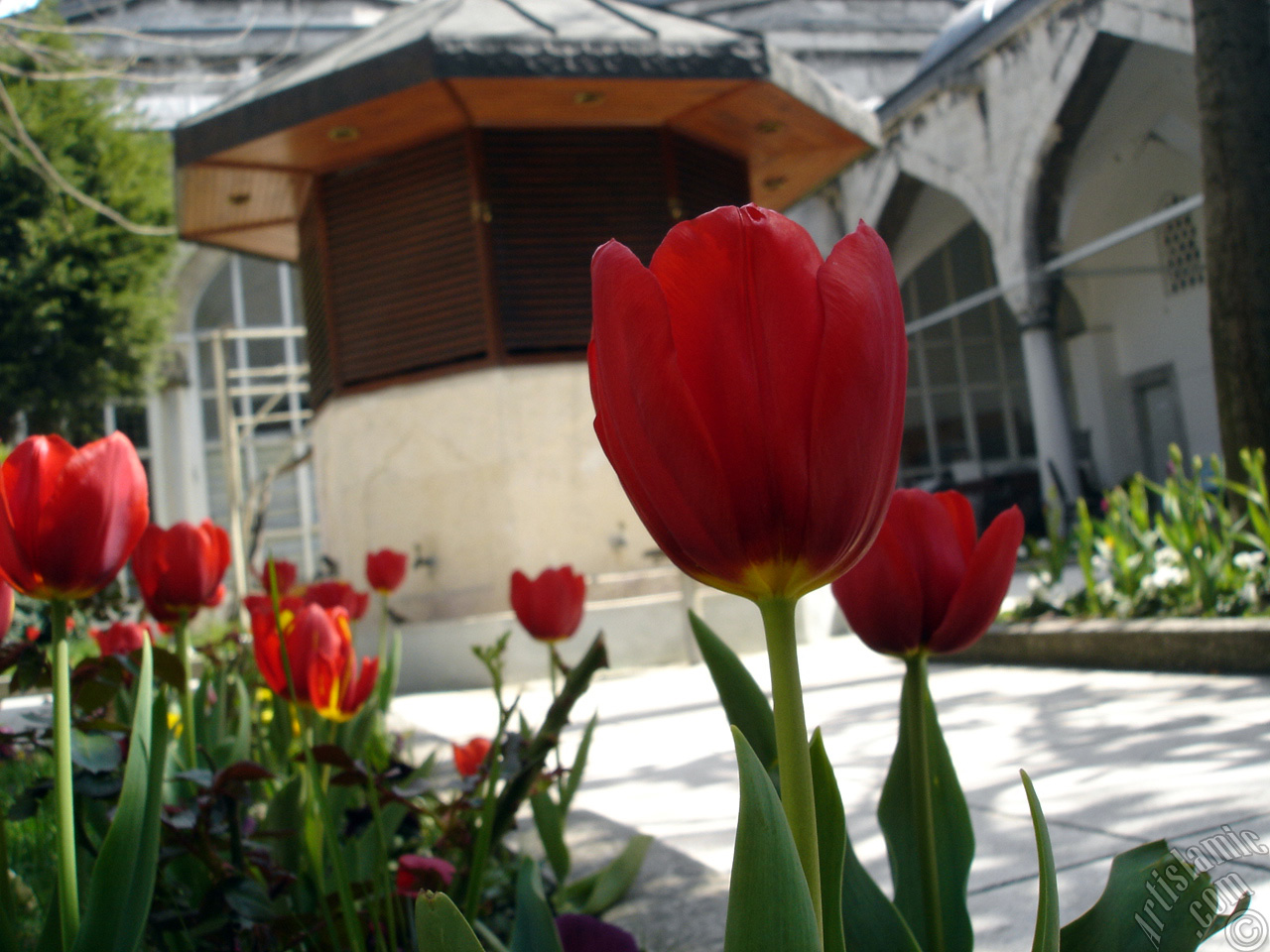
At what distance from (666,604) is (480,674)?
111 centimetres

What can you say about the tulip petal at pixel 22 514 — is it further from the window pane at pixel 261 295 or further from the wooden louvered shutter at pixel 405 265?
the window pane at pixel 261 295

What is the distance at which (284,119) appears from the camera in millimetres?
6133

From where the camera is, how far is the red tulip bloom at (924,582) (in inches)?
28.3

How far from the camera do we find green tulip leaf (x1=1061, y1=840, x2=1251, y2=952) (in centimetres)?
66

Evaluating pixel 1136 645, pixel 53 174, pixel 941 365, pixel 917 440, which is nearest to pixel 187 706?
pixel 1136 645

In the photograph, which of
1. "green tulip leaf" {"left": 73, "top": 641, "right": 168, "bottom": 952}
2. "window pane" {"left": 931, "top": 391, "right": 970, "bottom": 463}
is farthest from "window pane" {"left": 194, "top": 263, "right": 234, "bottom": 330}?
"green tulip leaf" {"left": 73, "top": 641, "right": 168, "bottom": 952}

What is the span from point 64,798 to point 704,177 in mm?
7050

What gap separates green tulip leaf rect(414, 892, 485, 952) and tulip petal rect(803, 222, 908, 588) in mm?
231

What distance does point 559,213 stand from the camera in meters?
6.97

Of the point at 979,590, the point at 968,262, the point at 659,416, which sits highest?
the point at 968,262

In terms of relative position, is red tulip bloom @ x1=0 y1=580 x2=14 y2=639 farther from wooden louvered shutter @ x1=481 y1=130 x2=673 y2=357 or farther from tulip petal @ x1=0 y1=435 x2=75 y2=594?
wooden louvered shutter @ x1=481 y1=130 x2=673 y2=357

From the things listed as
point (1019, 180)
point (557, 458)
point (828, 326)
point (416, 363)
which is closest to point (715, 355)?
point (828, 326)

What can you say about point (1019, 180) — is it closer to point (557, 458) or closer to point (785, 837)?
point (557, 458)

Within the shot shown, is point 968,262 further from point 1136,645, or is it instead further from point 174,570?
point 174,570
